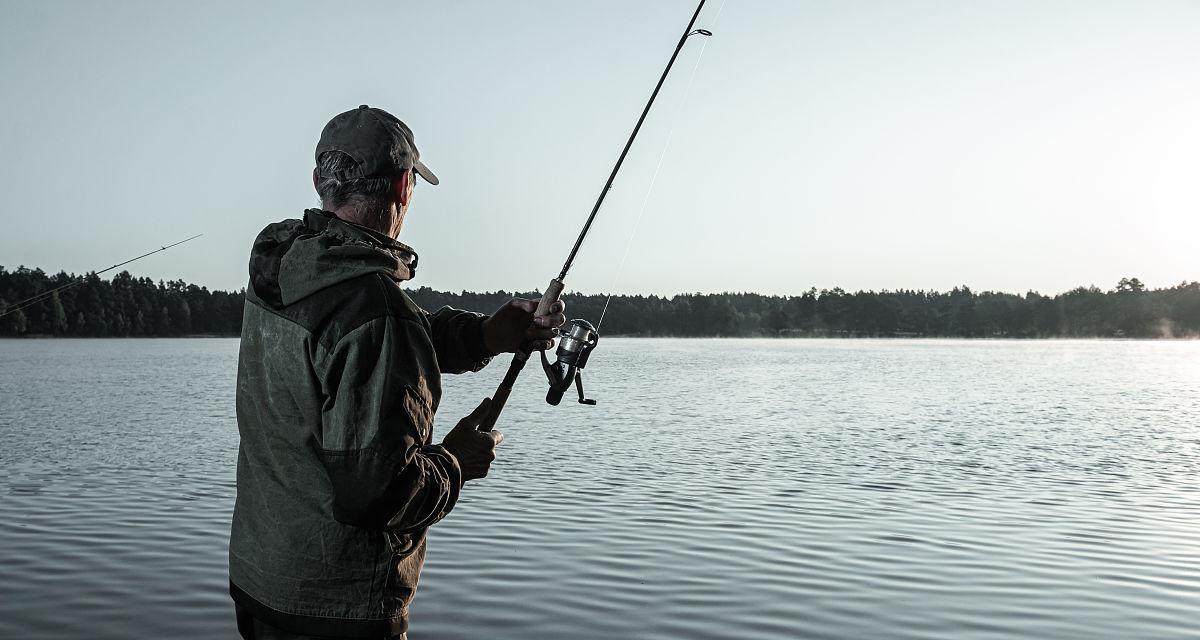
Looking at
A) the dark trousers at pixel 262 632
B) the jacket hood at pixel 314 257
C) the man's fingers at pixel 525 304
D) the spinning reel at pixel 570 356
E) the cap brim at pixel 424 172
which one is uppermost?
the cap brim at pixel 424 172

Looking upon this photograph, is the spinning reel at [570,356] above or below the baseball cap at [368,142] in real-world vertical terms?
below

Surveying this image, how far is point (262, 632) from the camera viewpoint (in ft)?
8.20

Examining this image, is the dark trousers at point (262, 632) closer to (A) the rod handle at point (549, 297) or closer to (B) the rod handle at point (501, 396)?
(B) the rod handle at point (501, 396)

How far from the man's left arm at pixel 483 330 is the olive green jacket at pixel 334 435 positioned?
651mm

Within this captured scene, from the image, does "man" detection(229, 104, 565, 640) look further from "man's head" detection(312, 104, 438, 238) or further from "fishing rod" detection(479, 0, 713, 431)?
"fishing rod" detection(479, 0, 713, 431)

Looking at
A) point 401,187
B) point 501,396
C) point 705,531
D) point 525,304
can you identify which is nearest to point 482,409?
point 501,396

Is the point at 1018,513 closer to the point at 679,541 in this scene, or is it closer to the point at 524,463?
the point at 679,541

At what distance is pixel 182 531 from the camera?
28.8ft

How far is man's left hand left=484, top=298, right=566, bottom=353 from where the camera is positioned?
3.24 m

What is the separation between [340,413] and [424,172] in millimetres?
867

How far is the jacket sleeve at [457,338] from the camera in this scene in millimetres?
3164

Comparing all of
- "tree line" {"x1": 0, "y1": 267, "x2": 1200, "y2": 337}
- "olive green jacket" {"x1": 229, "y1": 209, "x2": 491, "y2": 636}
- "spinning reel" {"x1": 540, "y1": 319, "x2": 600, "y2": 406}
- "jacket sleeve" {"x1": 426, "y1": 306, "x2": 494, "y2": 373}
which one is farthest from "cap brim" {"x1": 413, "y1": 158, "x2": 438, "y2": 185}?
"tree line" {"x1": 0, "y1": 267, "x2": 1200, "y2": 337}

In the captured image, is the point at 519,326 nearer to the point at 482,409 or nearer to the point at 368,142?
the point at 482,409

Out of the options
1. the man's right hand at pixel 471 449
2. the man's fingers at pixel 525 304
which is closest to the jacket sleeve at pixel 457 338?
the man's fingers at pixel 525 304
